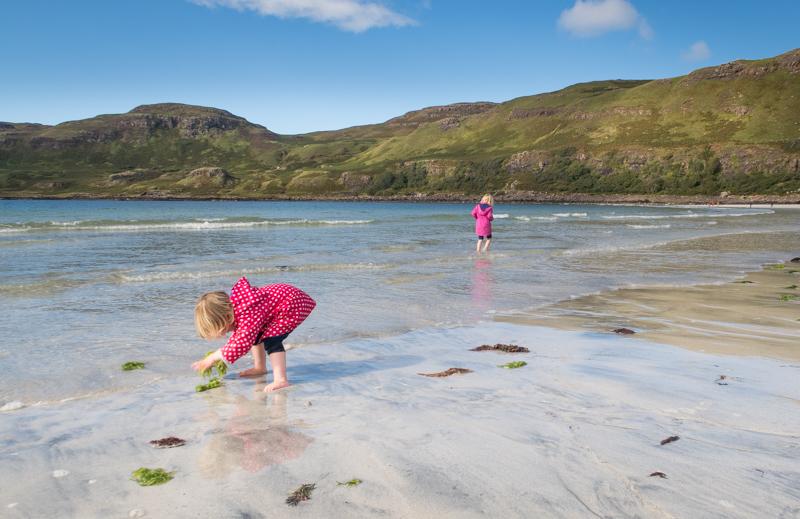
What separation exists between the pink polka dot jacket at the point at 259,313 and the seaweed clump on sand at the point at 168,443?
1189mm

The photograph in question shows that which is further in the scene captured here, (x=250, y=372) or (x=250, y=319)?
(x=250, y=372)

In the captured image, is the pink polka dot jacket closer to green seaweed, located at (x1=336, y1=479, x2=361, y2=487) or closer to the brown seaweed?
green seaweed, located at (x1=336, y1=479, x2=361, y2=487)

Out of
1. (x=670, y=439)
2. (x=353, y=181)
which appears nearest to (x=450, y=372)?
(x=670, y=439)

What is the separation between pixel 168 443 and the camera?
11.4 feet

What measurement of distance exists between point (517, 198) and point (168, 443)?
503 ft

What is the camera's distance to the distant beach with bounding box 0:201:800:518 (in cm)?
272

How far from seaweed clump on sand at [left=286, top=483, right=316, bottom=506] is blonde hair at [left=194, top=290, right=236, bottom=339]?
229 cm

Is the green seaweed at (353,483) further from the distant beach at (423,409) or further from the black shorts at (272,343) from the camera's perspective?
the black shorts at (272,343)

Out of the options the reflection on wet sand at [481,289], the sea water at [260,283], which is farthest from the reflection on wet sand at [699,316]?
the sea water at [260,283]

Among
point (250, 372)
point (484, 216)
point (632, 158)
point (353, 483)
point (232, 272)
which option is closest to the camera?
point (353, 483)

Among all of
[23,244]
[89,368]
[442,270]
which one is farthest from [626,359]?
[23,244]

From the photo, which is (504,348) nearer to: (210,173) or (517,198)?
(517,198)

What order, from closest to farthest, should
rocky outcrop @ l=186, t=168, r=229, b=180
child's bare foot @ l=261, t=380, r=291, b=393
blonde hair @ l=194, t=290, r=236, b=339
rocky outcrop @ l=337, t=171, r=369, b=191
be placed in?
blonde hair @ l=194, t=290, r=236, b=339, child's bare foot @ l=261, t=380, r=291, b=393, rocky outcrop @ l=337, t=171, r=369, b=191, rocky outcrop @ l=186, t=168, r=229, b=180

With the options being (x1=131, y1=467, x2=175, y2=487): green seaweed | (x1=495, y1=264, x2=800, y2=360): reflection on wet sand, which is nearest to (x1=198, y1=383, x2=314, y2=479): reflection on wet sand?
(x1=131, y1=467, x2=175, y2=487): green seaweed
